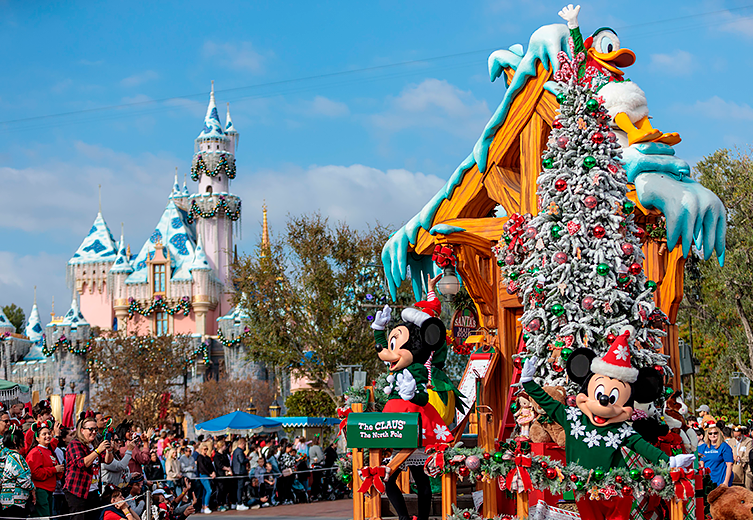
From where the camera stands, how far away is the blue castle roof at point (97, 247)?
64.7 metres

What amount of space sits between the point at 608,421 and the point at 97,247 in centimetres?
6341

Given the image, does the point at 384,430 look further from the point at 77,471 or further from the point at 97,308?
the point at 97,308

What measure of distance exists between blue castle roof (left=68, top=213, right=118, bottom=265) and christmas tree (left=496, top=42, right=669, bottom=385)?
59.6m

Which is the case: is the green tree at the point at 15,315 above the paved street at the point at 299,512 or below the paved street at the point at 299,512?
above

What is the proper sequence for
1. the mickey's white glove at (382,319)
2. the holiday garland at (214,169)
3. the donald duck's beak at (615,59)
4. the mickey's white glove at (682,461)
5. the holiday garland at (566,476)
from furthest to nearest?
the holiday garland at (214,169) → the donald duck's beak at (615,59) → the mickey's white glove at (382,319) → the holiday garland at (566,476) → the mickey's white glove at (682,461)

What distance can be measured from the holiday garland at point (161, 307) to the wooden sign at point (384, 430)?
5356cm

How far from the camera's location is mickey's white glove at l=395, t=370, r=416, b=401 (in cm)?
837

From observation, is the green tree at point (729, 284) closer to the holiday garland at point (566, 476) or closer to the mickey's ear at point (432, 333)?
the mickey's ear at point (432, 333)

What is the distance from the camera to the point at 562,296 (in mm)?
8523

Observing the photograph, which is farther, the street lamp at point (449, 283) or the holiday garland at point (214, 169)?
the holiday garland at point (214, 169)

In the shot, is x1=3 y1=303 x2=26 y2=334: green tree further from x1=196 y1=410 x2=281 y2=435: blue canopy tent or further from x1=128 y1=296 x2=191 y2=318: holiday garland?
x1=196 y1=410 x2=281 y2=435: blue canopy tent

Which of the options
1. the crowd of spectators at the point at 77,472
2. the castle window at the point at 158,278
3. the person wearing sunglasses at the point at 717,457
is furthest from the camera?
the castle window at the point at 158,278

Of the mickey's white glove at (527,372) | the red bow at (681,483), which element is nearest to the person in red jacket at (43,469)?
the mickey's white glove at (527,372)

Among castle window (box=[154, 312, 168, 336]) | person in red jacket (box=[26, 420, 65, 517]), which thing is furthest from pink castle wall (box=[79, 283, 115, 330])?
person in red jacket (box=[26, 420, 65, 517])
